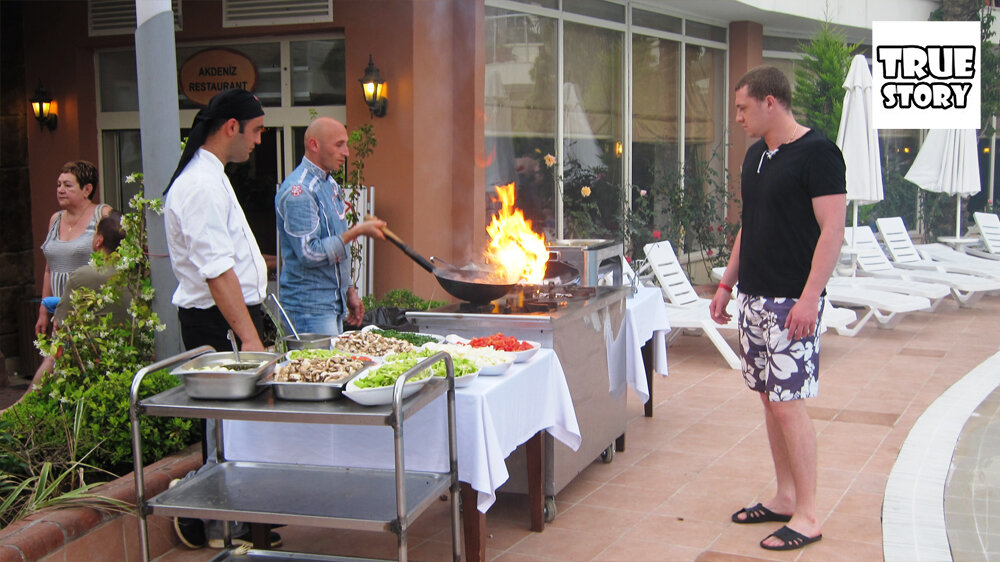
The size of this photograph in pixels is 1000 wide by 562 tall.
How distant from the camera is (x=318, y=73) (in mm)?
9273

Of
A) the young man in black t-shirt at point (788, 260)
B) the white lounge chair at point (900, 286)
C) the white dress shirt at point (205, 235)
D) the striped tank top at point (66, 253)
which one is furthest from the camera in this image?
the white lounge chair at point (900, 286)

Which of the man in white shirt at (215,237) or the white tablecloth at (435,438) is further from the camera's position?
the man in white shirt at (215,237)

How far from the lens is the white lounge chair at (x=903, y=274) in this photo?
11.7 m

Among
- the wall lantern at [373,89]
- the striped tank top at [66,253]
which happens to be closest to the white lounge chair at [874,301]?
the wall lantern at [373,89]

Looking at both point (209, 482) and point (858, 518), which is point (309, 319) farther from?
point (858, 518)

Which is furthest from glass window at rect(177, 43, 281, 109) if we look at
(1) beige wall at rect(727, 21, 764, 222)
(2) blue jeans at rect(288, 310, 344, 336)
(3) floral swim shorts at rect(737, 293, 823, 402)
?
(1) beige wall at rect(727, 21, 764, 222)

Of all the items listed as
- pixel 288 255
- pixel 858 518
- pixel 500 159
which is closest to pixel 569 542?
pixel 858 518

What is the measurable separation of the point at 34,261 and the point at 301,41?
11.4 feet

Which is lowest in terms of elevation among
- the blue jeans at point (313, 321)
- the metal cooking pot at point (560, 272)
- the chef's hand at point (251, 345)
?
the blue jeans at point (313, 321)

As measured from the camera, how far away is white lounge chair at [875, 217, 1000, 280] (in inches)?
497

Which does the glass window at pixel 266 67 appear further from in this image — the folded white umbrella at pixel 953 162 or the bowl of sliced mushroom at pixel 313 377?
the folded white umbrella at pixel 953 162

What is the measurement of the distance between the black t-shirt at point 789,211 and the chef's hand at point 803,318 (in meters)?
0.13

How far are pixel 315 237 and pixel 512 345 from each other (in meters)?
1.19

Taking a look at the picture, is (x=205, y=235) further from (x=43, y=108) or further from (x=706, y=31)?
(x=706, y=31)
